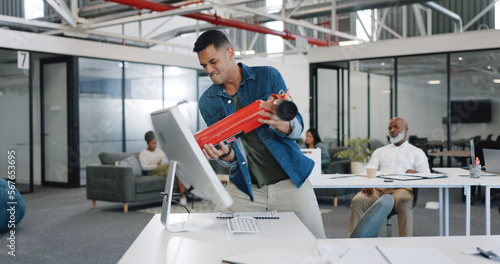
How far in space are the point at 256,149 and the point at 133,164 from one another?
17.7 ft

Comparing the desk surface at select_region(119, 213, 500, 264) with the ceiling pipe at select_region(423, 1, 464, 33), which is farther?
the ceiling pipe at select_region(423, 1, 464, 33)

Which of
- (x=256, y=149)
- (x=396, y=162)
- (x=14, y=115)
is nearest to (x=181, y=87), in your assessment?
(x=14, y=115)

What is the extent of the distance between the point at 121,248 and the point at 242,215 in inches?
111

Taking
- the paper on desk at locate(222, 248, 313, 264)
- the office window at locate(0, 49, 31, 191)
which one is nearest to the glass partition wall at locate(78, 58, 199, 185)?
the office window at locate(0, 49, 31, 191)

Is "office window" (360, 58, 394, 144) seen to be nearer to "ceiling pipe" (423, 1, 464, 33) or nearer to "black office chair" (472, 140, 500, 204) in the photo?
"ceiling pipe" (423, 1, 464, 33)

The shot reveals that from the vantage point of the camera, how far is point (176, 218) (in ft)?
7.47

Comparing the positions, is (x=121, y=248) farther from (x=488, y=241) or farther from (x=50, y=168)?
(x=50, y=168)

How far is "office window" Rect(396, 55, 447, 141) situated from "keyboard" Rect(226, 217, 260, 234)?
8074mm

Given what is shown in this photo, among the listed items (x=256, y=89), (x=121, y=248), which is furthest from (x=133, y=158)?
(x=256, y=89)

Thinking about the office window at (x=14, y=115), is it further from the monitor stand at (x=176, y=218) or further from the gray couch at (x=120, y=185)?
the monitor stand at (x=176, y=218)

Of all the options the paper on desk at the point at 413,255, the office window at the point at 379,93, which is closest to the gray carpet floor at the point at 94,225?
the office window at the point at 379,93

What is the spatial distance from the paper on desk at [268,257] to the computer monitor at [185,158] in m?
0.18

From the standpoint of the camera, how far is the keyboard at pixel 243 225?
1.93 m

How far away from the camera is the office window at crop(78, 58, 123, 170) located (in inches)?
369
